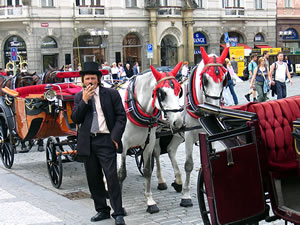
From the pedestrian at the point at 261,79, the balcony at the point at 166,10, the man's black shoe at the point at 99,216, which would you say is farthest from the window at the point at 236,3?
the man's black shoe at the point at 99,216

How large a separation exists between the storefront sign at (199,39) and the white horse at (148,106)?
36.0 metres

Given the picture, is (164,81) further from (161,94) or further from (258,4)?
(258,4)

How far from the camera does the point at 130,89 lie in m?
6.80

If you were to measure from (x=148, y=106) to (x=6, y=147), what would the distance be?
4196mm

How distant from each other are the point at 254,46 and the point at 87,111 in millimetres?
40098

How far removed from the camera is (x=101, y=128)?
5914 millimetres

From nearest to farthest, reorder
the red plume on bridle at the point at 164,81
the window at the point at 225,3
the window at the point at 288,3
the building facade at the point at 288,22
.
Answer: the red plume on bridle at the point at 164,81, the window at the point at 225,3, the building facade at the point at 288,22, the window at the point at 288,3

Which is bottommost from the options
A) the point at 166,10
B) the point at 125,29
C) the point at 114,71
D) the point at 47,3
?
the point at 114,71

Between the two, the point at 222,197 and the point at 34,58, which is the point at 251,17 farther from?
the point at 222,197

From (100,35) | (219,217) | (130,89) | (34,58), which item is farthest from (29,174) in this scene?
(100,35)

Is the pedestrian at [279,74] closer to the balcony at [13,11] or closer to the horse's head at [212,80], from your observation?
the horse's head at [212,80]

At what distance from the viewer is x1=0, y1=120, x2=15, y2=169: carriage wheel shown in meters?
9.56

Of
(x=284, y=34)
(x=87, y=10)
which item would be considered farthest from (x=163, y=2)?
(x=284, y=34)

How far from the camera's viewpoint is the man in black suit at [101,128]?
5.89m
